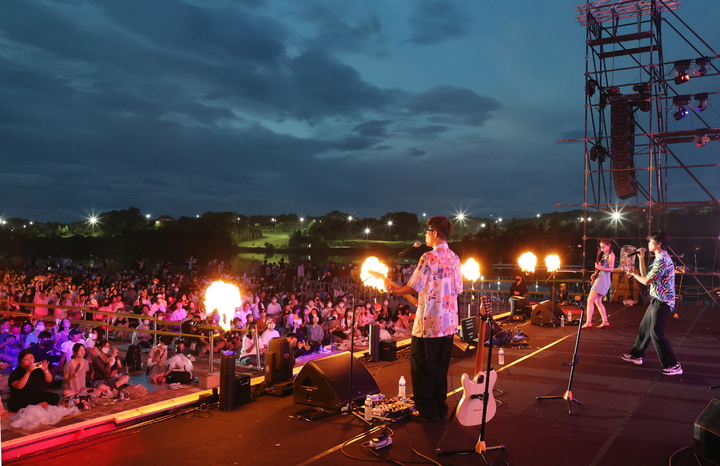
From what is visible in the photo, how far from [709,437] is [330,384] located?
325 centimetres

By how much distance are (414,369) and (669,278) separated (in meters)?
4.28

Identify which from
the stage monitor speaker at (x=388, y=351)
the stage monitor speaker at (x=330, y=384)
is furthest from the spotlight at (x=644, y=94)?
the stage monitor speaker at (x=330, y=384)

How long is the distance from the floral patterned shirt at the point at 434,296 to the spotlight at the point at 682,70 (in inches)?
505

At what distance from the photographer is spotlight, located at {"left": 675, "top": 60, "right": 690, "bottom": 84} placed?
45.0 feet

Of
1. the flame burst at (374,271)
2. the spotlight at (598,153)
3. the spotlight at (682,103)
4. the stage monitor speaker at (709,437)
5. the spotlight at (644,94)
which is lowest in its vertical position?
the stage monitor speaker at (709,437)

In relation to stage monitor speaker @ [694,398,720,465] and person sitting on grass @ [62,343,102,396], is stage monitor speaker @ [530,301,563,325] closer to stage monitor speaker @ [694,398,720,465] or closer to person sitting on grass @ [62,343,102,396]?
stage monitor speaker @ [694,398,720,465]

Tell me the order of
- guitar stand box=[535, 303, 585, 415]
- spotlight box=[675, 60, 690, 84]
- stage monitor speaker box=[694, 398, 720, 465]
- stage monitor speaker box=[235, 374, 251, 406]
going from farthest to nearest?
spotlight box=[675, 60, 690, 84]
stage monitor speaker box=[235, 374, 251, 406]
guitar stand box=[535, 303, 585, 415]
stage monitor speaker box=[694, 398, 720, 465]

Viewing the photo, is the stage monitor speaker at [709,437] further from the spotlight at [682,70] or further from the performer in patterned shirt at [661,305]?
the spotlight at [682,70]

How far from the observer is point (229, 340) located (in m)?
11.4

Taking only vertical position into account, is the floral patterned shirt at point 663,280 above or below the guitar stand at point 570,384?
above

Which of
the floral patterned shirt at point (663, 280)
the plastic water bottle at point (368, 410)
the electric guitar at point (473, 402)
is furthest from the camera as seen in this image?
the floral patterned shirt at point (663, 280)

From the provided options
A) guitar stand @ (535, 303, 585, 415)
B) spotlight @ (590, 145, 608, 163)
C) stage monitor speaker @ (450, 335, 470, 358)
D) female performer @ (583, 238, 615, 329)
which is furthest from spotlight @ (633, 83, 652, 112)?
guitar stand @ (535, 303, 585, 415)

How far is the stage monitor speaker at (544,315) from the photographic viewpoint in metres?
11.5

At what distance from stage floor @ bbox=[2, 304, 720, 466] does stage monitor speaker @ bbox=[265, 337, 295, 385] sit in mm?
260
